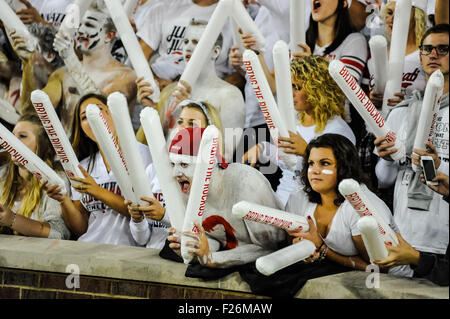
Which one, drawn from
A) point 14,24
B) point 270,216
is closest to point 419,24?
point 270,216

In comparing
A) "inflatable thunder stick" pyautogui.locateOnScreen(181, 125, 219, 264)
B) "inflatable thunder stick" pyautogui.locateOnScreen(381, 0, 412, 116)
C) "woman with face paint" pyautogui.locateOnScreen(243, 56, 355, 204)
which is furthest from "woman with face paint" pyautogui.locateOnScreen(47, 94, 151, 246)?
"inflatable thunder stick" pyautogui.locateOnScreen(381, 0, 412, 116)

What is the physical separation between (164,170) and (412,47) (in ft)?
4.42

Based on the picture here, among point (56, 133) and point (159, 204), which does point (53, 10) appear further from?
point (159, 204)

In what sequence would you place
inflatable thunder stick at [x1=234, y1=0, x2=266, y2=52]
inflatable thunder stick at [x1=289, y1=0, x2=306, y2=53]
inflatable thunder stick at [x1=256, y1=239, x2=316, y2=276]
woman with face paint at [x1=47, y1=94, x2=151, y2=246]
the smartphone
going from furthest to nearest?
woman with face paint at [x1=47, y1=94, x2=151, y2=246] → inflatable thunder stick at [x1=234, y1=0, x2=266, y2=52] → inflatable thunder stick at [x1=289, y1=0, x2=306, y2=53] → inflatable thunder stick at [x1=256, y1=239, x2=316, y2=276] → the smartphone

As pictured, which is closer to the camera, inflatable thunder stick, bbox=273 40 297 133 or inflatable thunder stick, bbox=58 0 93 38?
inflatable thunder stick, bbox=273 40 297 133

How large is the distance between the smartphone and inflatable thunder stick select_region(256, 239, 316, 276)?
0.61m

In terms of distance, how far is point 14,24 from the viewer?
4.29 meters

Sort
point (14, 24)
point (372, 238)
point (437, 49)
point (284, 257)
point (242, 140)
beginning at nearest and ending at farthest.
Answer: point (372, 238) < point (437, 49) < point (284, 257) < point (242, 140) < point (14, 24)

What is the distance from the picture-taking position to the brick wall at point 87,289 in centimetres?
364

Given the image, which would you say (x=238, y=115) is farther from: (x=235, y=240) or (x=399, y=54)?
(x=399, y=54)

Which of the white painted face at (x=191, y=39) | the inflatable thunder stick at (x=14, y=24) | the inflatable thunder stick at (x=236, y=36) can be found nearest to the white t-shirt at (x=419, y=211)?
the inflatable thunder stick at (x=236, y=36)

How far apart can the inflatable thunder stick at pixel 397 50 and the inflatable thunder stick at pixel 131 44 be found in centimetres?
132

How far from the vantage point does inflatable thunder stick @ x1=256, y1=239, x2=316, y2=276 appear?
3287 mm

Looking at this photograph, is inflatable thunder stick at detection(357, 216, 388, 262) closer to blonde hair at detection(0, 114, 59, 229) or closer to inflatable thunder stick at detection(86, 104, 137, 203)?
inflatable thunder stick at detection(86, 104, 137, 203)
